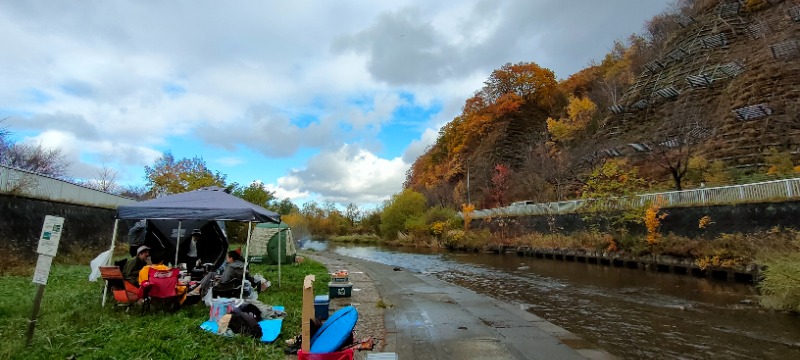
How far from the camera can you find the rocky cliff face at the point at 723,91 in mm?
28141

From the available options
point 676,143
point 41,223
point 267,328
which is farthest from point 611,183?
point 41,223

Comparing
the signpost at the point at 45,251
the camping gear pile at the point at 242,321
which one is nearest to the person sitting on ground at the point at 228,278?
the camping gear pile at the point at 242,321

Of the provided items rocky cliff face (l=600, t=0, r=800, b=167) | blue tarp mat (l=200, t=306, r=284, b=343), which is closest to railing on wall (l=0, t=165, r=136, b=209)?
blue tarp mat (l=200, t=306, r=284, b=343)

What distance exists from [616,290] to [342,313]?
1243 cm

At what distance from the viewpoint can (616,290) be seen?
1425 cm

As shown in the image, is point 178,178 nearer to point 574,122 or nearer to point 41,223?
point 41,223

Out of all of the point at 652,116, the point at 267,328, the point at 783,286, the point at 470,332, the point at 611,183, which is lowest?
the point at 470,332

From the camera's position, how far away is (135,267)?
767 centimetres

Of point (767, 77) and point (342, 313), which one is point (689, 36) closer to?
point (767, 77)

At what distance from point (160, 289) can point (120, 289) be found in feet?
3.24

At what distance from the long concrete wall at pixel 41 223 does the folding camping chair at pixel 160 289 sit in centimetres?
1008

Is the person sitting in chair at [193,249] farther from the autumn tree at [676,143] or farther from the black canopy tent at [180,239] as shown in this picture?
the autumn tree at [676,143]

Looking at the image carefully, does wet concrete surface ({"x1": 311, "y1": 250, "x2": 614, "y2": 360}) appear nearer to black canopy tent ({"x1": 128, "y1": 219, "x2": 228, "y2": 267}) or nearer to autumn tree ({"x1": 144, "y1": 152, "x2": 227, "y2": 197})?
black canopy tent ({"x1": 128, "y1": 219, "x2": 228, "y2": 267})

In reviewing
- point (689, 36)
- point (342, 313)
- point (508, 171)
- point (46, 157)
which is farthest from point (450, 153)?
point (342, 313)
